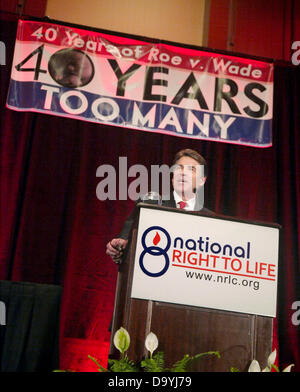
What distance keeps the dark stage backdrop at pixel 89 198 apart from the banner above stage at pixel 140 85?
0.27m

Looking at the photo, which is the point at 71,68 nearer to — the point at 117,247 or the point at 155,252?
the point at 117,247

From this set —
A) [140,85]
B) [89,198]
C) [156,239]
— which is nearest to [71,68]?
[140,85]

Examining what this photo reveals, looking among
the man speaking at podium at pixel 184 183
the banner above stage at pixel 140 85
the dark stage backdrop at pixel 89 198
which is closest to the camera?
the man speaking at podium at pixel 184 183

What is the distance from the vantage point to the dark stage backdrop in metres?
3.64

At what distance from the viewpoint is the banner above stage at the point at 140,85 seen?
374 centimetres

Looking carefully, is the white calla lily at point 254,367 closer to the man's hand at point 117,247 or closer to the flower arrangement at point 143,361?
the flower arrangement at point 143,361

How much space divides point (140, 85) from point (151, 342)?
271 centimetres

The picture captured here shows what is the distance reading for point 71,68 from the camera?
3.80 m

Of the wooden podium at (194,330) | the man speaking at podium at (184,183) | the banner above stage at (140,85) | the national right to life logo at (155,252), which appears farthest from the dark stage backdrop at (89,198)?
the national right to life logo at (155,252)

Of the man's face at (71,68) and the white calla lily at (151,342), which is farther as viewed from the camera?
the man's face at (71,68)

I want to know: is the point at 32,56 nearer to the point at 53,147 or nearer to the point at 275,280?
the point at 53,147

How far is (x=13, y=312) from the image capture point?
1612mm

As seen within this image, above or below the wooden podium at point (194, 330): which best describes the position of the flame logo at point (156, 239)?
above

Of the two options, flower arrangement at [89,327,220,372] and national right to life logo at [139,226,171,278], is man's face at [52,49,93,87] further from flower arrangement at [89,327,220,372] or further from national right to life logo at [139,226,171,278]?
flower arrangement at [89,327,220,372]
